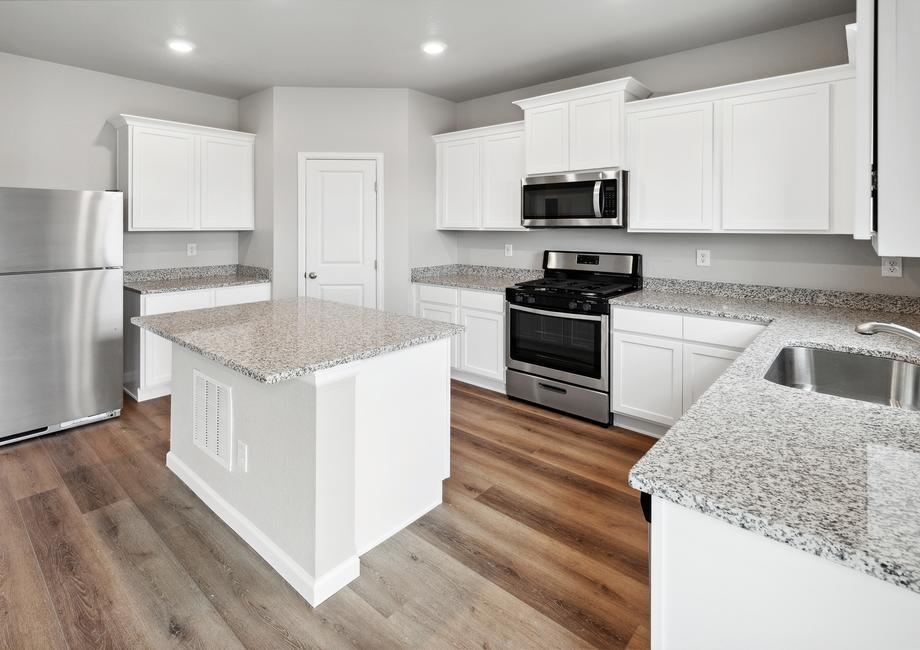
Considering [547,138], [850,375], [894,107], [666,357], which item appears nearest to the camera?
[894,107]

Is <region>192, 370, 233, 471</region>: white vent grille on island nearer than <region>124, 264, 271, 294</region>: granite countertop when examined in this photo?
Yes

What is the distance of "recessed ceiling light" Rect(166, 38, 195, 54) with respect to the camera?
11.3ft

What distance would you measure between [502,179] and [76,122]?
3.32 meters

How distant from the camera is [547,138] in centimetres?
387

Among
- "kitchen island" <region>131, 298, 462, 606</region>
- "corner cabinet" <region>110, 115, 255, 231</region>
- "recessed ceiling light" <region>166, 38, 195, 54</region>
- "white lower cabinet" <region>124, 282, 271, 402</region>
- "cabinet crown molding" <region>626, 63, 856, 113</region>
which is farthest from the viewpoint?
"corner cabinet" <region>110, 115, 255, 231</region>

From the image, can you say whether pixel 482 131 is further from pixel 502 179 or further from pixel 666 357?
pixel 666 357

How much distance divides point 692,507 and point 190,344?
1848mm

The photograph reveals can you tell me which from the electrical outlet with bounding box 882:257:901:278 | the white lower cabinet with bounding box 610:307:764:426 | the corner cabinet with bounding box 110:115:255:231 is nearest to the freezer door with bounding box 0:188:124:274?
the corner cabinet with bounding box 110:115:255:231

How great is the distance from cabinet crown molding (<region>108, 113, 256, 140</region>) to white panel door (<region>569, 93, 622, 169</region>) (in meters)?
2.84

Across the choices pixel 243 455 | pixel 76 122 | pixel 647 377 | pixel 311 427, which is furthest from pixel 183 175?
pixel 647 377

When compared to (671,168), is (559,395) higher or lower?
lower

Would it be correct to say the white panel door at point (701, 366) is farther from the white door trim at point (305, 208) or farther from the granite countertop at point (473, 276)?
the white door trim at point (305, 208)

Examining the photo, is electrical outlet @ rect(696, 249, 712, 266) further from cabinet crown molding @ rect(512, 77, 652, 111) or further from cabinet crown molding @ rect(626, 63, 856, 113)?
cabinet crown molding @ rect(512, 77, 652, 111)

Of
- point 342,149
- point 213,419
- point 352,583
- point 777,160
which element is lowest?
point 352,583
